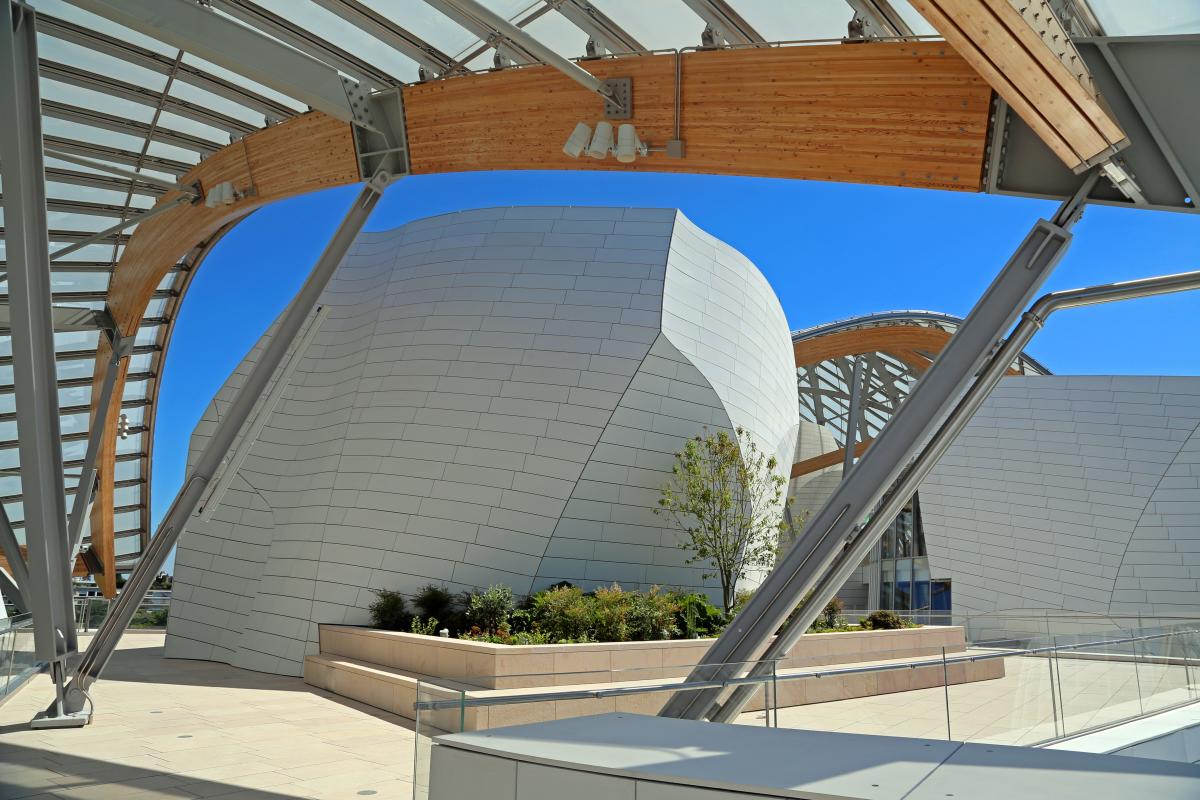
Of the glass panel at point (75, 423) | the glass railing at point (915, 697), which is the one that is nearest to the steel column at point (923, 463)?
the glass railing at point (915, 697)

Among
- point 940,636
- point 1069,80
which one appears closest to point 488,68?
point 1069,80

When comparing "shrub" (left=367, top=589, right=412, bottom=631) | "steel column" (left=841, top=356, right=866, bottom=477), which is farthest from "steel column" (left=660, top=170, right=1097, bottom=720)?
"steel column" (left=841, top=356, right=866, bottom=477)

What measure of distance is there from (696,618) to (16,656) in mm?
11196

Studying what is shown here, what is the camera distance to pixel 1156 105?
7.37 m

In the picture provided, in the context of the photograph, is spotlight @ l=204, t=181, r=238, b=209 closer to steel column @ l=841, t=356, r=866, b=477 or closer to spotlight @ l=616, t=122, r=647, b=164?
spotlight @ l=616, t=122, r=647, b=164

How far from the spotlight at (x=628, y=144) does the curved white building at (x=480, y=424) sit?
32.3 feet

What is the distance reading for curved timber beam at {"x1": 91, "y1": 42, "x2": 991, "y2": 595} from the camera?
8.41 metres

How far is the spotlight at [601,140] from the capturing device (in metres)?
10.2

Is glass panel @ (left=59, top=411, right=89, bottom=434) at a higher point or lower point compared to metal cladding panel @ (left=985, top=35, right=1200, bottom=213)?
higher

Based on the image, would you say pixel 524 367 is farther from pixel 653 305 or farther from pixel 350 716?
pixel 350 716

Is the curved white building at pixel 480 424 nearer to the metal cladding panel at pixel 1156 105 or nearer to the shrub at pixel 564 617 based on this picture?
the shrub at pixel 564 617

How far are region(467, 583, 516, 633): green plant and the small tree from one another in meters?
Answer: 4.63

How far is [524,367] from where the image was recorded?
20078 mm

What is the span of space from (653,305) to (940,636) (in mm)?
11011
